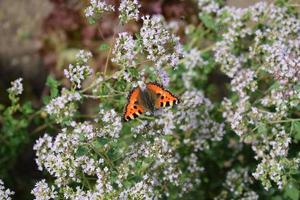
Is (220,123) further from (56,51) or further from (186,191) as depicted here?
(56,51)

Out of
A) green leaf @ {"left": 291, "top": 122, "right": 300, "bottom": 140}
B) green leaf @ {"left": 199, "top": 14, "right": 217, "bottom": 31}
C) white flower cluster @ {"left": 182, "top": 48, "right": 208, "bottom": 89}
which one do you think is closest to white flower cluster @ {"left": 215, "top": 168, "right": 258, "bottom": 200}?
green leaf @ {"left": 291, "top": 122, "right": 300, "bottom": 140}

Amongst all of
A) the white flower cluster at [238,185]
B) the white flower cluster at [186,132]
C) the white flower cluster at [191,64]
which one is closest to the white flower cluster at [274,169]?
the white flower cluster at [186,132]

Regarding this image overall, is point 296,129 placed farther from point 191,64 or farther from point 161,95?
point 191,64

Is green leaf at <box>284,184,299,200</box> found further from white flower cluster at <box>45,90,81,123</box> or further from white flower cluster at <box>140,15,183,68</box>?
white flower cluster at <box>45,90,81,123</box>

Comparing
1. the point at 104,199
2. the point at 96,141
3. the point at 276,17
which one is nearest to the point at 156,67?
the point at 96,141

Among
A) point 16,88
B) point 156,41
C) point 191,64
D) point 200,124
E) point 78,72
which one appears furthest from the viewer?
point 191,64

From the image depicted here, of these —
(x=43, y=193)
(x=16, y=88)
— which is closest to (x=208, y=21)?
(x=16, y=88)
